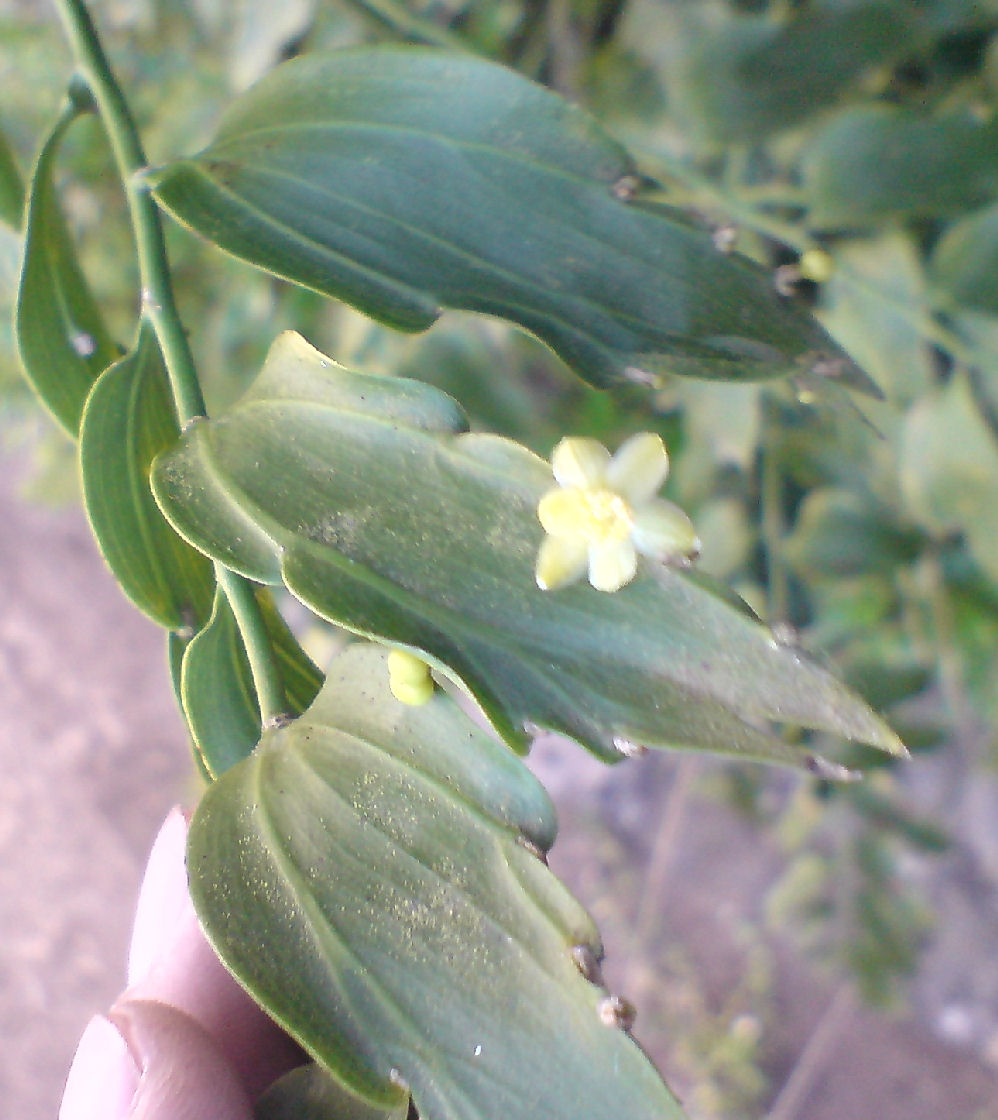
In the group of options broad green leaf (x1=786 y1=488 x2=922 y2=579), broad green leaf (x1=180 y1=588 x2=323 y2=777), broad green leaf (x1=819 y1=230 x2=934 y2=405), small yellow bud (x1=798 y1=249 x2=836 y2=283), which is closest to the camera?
broad green leaf (x1=180 y1=588 x2=323 y2=777)

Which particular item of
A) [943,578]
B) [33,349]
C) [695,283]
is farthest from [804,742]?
[33,349]

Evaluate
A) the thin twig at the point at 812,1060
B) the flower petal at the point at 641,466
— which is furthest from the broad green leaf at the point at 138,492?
the thin twig at the point at 812,1060

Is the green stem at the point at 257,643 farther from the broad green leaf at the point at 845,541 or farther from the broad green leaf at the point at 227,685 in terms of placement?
the broad green leaf at the point at 845,541

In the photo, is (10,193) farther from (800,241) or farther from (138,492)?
(800,241)

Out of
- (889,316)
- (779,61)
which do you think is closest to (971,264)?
(889,316)

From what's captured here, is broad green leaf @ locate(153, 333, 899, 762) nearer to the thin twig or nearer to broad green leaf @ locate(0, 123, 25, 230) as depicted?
broad green leaf @ locate(0, 123, 25, 230)

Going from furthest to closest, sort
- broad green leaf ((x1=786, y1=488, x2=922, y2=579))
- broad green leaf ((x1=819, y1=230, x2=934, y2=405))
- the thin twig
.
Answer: the thin twig
broad green leaf ((x1=786, y1=488, x2=922, y2=579))
broad green leaf ((x1=819, y1=230, x2=934, y2=405))

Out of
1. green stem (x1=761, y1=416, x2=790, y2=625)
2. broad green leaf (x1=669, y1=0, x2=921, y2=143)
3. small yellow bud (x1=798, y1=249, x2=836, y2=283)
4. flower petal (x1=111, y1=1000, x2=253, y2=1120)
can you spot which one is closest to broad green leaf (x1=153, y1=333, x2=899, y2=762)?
flower petal (x1=111, y1=1000, x2=253, y2=1120)
